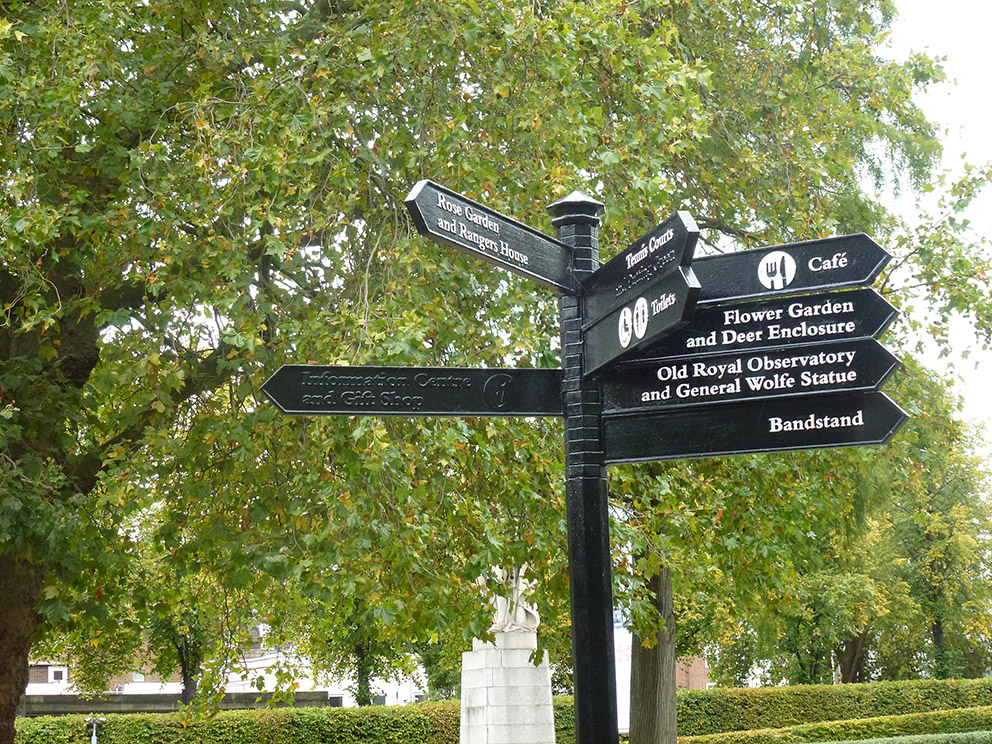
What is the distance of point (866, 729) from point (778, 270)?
26.1m

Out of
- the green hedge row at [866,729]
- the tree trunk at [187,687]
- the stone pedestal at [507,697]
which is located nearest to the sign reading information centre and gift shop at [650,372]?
the stone pedestal at [507,697]

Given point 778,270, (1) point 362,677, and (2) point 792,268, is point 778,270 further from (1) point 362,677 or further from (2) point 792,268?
(1) point 362,677

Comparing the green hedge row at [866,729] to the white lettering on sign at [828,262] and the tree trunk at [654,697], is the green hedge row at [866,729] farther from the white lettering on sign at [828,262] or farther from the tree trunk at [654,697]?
the white lettering on sign at [828,262]

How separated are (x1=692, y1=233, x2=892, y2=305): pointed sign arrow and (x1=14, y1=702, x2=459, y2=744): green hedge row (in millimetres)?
23976

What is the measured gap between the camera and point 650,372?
143 inches

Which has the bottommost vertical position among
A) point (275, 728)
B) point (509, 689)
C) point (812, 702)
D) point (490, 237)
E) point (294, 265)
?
point (275, 728)

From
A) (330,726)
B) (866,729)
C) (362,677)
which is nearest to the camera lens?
(330,726)

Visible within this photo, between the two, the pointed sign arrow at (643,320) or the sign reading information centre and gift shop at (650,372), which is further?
the sign reading information centre and gift shop at (650,372)

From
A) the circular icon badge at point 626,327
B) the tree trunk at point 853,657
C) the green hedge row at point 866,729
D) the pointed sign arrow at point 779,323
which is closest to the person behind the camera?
the pointed sign arrow at point 779,323

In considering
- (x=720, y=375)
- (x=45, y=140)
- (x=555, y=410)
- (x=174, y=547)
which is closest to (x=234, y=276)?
(x=45, y=140)

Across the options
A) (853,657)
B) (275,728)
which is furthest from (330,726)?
(853,657)

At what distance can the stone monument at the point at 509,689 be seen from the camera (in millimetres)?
14688

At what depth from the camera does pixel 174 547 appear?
775cm

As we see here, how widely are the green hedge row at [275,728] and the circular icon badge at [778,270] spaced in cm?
2409
